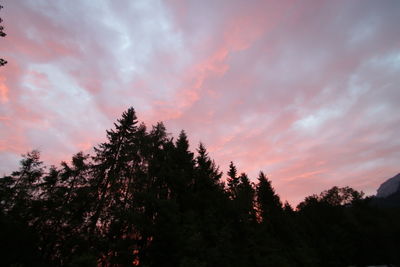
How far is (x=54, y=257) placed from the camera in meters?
26.5

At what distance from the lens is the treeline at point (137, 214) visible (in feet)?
57.2

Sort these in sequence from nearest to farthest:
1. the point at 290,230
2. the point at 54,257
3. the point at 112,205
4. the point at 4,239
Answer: the point at 4,239 < the point at 112,205 < the point at 54,257 < the point at 290,230

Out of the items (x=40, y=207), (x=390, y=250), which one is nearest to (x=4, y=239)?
(x=40, y=207)

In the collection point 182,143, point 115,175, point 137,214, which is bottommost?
point 137,214

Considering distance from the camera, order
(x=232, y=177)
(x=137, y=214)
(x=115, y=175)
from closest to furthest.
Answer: (x=137, y=214)
(x=115, y=175)
(x=232, y=177)

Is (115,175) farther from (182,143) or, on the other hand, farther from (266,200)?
(266,200)

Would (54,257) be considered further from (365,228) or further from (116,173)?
(365,228)

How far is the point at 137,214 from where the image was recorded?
59.4 ft

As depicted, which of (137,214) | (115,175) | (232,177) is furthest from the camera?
(232,177)

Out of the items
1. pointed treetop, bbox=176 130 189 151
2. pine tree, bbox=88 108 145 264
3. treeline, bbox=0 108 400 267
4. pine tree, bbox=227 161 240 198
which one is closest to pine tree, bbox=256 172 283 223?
treeline, bbox=0 108 400 267

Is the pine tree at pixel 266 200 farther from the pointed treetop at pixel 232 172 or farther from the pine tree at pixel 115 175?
the pine tree at pixel 115 175

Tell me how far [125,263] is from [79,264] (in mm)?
7483

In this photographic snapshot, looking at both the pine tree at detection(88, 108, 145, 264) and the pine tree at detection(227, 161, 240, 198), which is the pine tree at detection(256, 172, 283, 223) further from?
the pine tree at detection(88, 108, 145, 264)

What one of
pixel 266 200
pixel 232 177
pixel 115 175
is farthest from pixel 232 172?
pixel 115 175
